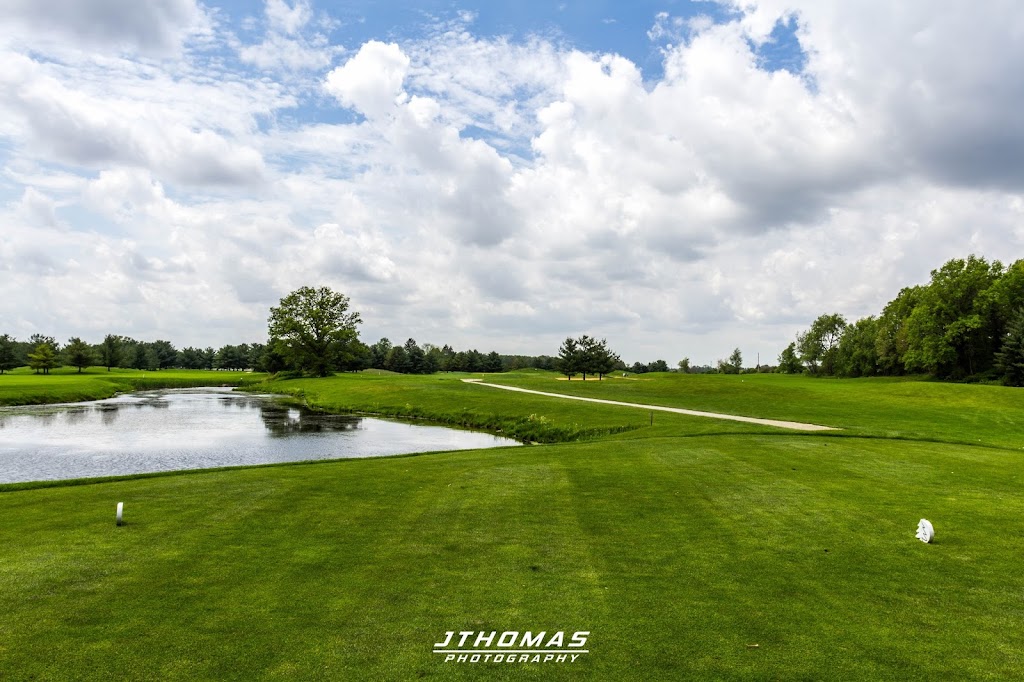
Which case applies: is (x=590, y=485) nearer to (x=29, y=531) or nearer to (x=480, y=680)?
(x=480, y=680)

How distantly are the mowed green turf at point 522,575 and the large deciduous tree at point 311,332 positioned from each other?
86651 millimetres

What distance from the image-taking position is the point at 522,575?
7918 mm

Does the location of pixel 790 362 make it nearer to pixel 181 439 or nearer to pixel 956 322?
pixel 956 322

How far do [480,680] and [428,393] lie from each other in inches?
2141

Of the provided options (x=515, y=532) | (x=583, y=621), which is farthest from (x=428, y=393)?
(x=583, y=621)

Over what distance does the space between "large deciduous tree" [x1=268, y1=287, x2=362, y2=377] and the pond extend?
45080 mm

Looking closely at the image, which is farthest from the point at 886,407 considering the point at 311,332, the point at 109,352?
the point at 109,352

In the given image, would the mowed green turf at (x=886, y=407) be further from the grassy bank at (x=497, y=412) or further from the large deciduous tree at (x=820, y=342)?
the large deciduous tree at (x=820, y=342)

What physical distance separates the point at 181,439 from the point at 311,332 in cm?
6943

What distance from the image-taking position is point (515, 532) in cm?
1005

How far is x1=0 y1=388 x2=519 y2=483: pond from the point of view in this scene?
79.3 feet

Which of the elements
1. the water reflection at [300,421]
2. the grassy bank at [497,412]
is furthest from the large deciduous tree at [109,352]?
the water reflection at [300,421]

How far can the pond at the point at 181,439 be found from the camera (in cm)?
2417

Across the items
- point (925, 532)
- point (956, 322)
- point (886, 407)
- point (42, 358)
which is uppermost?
point (956, 322)
